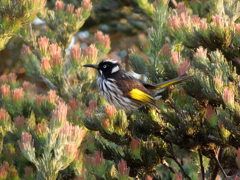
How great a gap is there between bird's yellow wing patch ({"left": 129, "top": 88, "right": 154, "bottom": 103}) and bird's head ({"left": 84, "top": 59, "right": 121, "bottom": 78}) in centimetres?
53

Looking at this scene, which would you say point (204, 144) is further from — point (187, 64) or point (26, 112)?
point (26, 112)

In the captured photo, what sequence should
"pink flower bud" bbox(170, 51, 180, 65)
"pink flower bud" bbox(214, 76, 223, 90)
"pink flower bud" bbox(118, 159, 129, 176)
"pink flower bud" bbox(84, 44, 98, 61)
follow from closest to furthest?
1. "pink flower bud" bbox(118, 159, 129, 176)
2. "pink flower bud" bbox(214, 76, 223, 90)
3. "pink flower bud" bbox(170, 51, 180, 65)
4. "pink flower bud" bbox(84, 44, 98, 61)

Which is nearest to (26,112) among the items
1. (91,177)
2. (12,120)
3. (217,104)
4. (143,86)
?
(12,120)

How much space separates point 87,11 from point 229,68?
8.11 ft

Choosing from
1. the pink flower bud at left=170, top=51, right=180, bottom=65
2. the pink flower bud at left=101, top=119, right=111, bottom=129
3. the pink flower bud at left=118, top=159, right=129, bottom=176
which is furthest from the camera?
the pink flower bud at left=170, top=51, right=180, bottom=65

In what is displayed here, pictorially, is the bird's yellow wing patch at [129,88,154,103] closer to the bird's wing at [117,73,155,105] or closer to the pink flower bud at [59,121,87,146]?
the bird's wing at [117,73,155,105]

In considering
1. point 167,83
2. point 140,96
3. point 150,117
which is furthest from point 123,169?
point 140,96

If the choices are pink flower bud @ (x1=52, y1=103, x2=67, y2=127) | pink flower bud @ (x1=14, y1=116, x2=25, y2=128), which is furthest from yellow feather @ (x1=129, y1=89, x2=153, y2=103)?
pink flower bud @ (x1=14, y1=116, x2=25, y2=128)

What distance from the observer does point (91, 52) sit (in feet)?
18.7

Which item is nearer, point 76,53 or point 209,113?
point 209,113

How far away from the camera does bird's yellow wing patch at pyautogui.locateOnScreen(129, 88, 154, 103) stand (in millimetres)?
4729

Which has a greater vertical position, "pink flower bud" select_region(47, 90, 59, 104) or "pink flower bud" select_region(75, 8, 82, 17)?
"pink flower bud" select_region(75, 8, 82, 17)

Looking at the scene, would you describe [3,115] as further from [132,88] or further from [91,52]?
[132,88]

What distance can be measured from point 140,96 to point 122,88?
56cm
